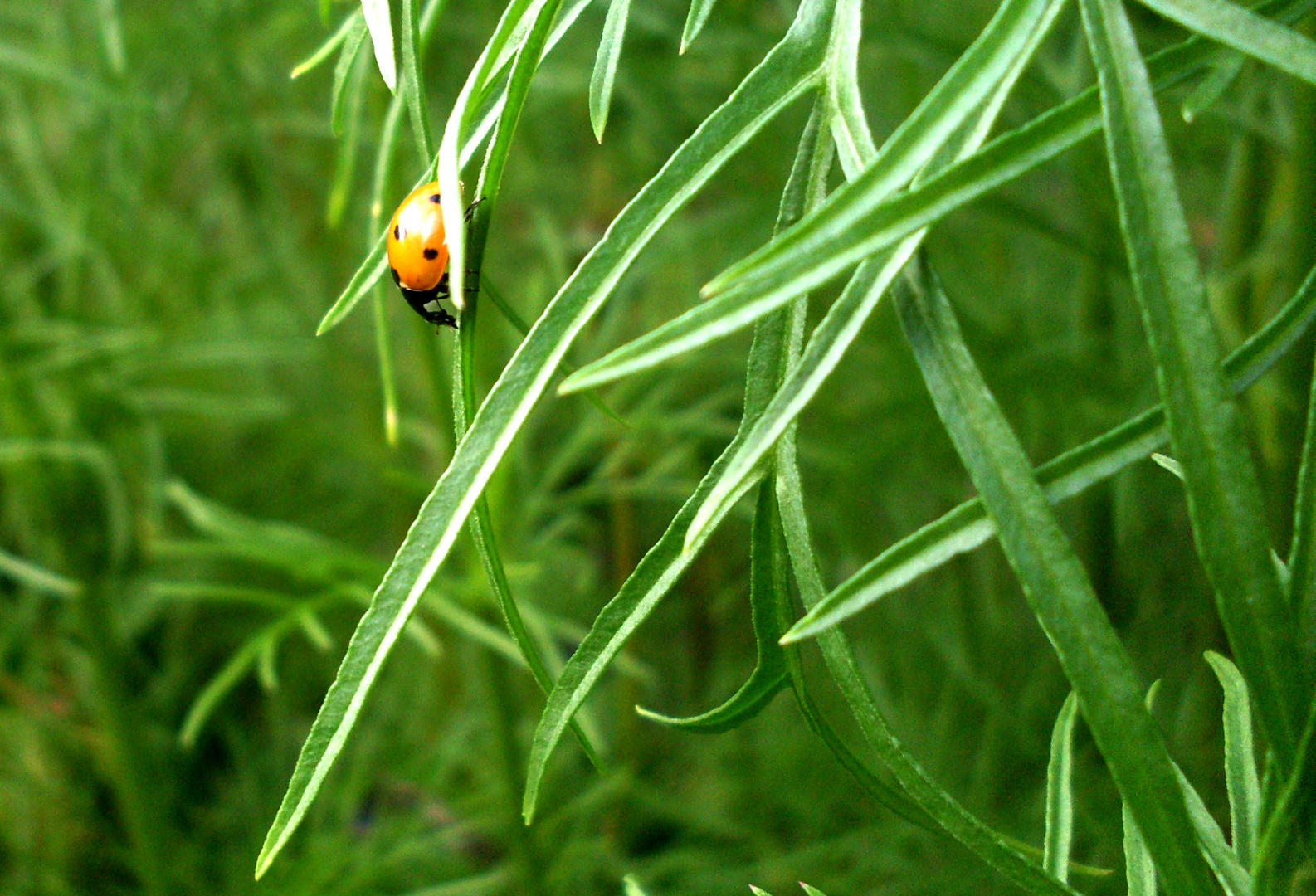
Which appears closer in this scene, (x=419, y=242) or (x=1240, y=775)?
(x=1240, y=775)

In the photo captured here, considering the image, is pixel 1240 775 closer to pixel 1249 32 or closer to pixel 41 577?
pixel 1249 32

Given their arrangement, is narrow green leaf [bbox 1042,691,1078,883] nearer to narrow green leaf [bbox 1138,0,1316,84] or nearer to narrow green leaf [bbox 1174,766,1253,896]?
narrow green leaf [bbox 1174,766,1253,896]

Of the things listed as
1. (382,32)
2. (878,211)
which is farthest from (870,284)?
(382,32)

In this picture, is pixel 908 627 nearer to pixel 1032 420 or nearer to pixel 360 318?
pixel 1032 420

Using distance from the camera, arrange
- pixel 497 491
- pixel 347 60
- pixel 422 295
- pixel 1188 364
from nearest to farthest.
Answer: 1. pixel 1188 364
2. pixel 347 60
3. pixel 422 295
4. pixel 497 491

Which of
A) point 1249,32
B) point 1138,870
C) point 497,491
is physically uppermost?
point 497,491

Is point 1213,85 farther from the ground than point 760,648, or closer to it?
farther from the ground

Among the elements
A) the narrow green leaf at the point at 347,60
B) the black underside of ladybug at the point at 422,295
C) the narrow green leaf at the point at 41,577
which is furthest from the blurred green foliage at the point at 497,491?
the narrow green leaf at the point at 347,60

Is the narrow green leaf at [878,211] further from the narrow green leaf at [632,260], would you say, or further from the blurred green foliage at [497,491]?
the blurred green foliage at [497,491]
